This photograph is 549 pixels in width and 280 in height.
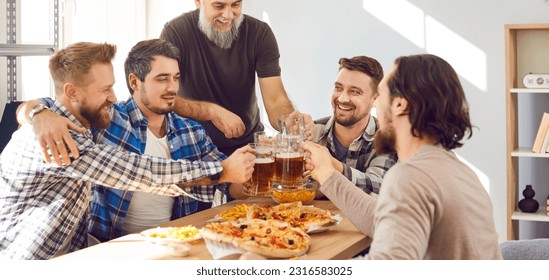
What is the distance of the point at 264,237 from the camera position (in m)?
1.29

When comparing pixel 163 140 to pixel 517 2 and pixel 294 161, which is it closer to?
pixel 294 161

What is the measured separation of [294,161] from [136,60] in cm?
57

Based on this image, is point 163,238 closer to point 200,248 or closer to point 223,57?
point 200,248

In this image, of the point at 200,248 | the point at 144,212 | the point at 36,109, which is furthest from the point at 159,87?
the point at 200,248

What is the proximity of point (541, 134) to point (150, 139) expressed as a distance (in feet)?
5.12

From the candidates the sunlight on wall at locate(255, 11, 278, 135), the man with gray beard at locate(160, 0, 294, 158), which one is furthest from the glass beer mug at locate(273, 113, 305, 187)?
the sunlight on wall at locate(255, 11, 278, 135)

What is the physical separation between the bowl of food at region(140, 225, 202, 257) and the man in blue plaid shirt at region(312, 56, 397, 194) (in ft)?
2.06

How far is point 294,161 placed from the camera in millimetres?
1662

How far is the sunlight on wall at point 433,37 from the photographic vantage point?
3.01 meters

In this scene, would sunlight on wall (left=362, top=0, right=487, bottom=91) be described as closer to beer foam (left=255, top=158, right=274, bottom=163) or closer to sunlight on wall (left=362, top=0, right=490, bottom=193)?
sunlight on wall (left=362, top=0, right=490, bottom=193)

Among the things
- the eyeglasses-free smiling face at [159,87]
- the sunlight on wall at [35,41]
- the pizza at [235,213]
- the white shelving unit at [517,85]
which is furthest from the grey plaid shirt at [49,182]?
the white shelving unit at [517,85]

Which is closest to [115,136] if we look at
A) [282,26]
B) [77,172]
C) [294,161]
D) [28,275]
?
[77,172]

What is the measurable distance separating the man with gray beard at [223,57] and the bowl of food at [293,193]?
1.76 ft

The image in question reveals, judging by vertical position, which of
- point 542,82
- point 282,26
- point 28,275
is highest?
point 282,26
